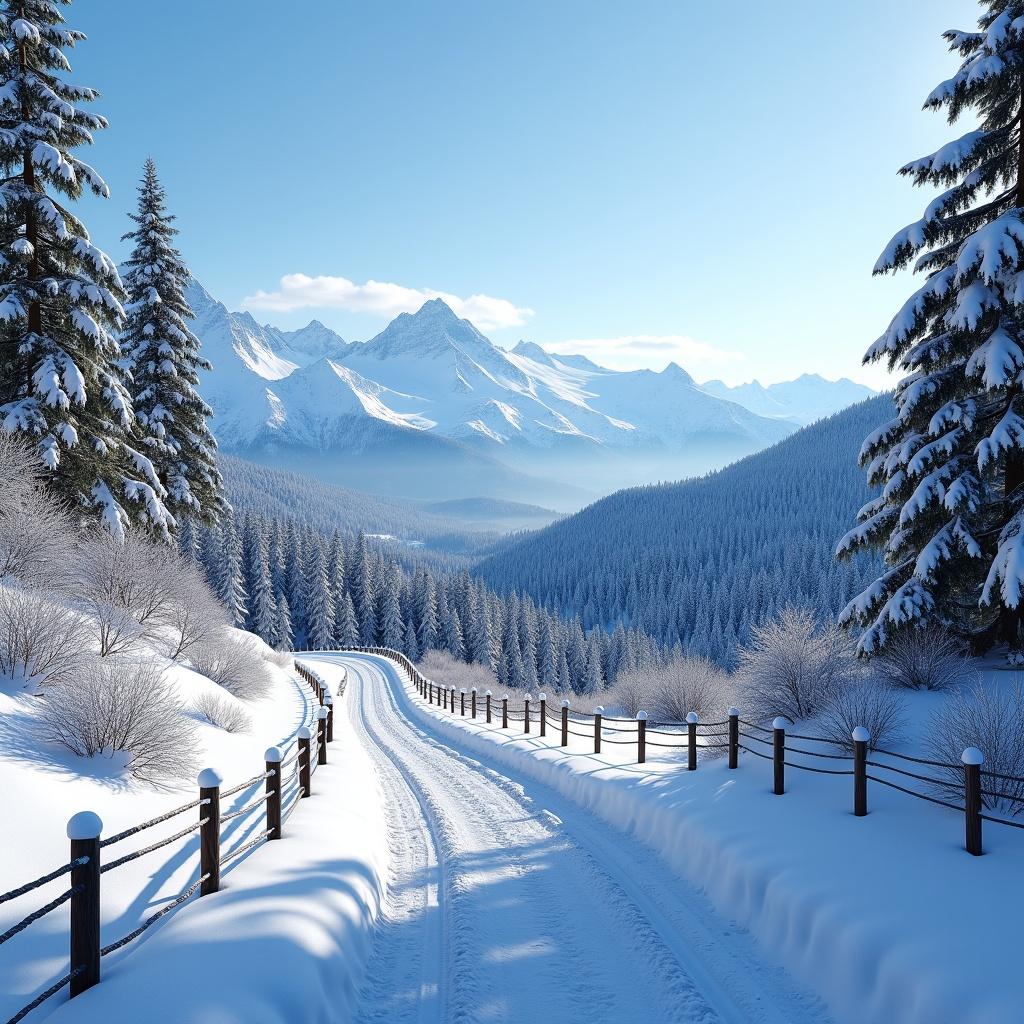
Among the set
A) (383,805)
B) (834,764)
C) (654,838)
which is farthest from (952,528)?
(383,805)

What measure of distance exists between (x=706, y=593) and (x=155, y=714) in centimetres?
12234

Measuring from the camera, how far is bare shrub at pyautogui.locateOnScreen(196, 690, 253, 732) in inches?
515

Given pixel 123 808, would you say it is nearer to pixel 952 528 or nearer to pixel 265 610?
pixel 952 528

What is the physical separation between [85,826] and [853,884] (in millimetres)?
6574

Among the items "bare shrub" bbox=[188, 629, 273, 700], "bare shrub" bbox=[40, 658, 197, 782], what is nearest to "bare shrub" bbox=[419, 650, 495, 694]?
"bare shrub" bbox=[188, 629, 273, 700]

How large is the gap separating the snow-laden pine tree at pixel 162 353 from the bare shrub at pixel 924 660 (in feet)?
74.3

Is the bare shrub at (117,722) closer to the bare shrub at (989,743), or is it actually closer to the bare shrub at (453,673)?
the bare shrub at (989,743)

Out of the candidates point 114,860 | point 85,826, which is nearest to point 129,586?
point 114,860

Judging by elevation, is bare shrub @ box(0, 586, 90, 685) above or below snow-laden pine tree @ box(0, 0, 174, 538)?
below

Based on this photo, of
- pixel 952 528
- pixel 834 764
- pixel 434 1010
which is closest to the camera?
pixel 434 1010

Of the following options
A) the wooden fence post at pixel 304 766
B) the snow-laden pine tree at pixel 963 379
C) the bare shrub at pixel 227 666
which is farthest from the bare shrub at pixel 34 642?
the snow-laden pine tree at pixel 963 379

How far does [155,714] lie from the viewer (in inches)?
356

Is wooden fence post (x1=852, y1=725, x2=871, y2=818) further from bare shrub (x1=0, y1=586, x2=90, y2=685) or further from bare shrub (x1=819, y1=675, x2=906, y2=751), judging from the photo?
bare shrub (x1=0, y1=586, x2=90, y2=685)

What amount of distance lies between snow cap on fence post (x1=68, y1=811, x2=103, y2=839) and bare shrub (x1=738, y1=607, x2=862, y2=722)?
1099 cm
